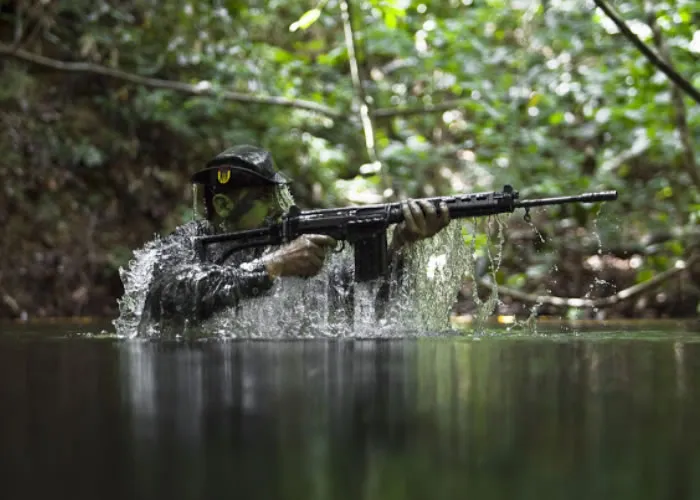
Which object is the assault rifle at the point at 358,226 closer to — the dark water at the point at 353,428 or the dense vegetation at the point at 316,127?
the dark water at the point at 353,428

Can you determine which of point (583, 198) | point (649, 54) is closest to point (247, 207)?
point (583, 198)

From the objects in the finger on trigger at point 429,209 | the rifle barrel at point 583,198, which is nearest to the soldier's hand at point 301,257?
the finger on trigger at point 429,209

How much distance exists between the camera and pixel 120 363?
11.2 feet

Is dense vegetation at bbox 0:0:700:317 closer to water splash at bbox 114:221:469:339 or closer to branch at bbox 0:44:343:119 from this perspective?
branch at bbox 0:44:343:119

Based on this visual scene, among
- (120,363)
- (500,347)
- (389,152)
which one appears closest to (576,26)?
(389,152)

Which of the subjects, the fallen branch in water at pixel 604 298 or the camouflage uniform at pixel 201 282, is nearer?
the camouflage uniform at pixel 201 282

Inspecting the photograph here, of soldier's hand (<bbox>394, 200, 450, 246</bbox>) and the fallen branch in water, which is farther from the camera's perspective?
the fallen branch in water

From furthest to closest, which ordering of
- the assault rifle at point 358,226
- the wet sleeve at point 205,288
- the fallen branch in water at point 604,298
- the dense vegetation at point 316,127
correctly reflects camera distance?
the dense vegetation at point 316,127 → the fallen branch in water at point 604,298 → the wet sleeve at point 205,288 → the assault rifle at point 358,226

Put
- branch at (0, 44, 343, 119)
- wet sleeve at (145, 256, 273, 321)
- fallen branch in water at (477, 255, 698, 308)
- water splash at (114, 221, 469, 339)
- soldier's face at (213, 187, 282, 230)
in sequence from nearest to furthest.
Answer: wet sleeve at (145, 256, 273, 321) < water splash at (114, 221, 469, 339) < soldier's face at (213, 187, 282, 230) < fallen branch in water at (477, 255, 698, 308) < branch at (0, 44, 343, 119)

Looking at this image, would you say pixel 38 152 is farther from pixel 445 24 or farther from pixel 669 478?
pixel 669 478

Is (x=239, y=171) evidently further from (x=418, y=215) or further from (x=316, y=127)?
(x=316, y=127)

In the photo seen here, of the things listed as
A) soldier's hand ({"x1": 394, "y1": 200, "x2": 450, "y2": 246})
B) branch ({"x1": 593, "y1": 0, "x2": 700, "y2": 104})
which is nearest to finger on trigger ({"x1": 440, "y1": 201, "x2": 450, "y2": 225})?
soldier's hand ({"x1": 394, "y1": 200, "x2": 450, "y2": 246})

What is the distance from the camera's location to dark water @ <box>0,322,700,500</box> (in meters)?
1.33

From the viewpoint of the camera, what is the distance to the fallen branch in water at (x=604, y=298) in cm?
918
